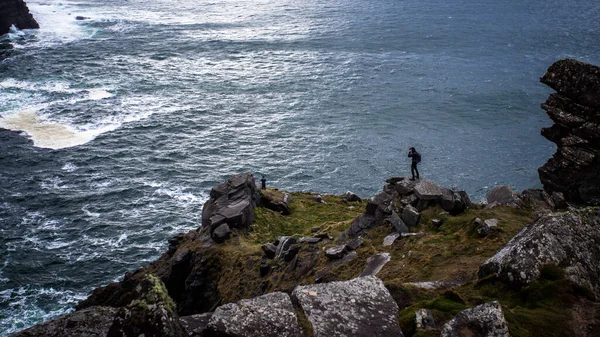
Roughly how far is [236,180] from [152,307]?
33.6 metres

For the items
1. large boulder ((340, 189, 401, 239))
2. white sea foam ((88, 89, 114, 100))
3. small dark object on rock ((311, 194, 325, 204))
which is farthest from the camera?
white sea foam ((88, 89, 114, 100))

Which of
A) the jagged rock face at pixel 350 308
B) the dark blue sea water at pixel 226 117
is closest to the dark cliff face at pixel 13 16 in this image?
the dark blue sea water at pixel 226 117

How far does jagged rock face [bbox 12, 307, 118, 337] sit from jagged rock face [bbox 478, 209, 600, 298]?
470 inches

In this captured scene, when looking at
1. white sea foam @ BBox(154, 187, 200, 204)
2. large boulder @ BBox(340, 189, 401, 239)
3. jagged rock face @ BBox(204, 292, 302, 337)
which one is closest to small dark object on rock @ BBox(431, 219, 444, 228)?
large boulder @ BBox(340, 189, 401, 239)

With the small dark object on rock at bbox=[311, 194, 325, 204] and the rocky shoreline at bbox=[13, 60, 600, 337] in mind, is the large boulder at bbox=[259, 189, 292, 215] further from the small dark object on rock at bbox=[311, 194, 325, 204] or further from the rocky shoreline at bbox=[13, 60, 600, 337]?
the small dark object on rock at bbox=[311, 194, 325, 204]

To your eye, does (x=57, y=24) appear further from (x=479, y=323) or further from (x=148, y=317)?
(x=479, y=323)

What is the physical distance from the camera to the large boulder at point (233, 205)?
4044 cm

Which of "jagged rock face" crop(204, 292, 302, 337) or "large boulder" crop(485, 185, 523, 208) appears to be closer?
"jagged rock face" crop(204, 292, 302, 337)

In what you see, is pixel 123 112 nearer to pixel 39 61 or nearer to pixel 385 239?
pixel 39 61

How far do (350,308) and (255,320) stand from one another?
274 centimetres

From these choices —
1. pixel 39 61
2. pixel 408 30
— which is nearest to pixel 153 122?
pixel 39 61

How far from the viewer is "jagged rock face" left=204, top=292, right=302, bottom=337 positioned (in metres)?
13.9

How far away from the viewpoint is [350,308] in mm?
15031

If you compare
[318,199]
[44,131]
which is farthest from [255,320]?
[44,131]
